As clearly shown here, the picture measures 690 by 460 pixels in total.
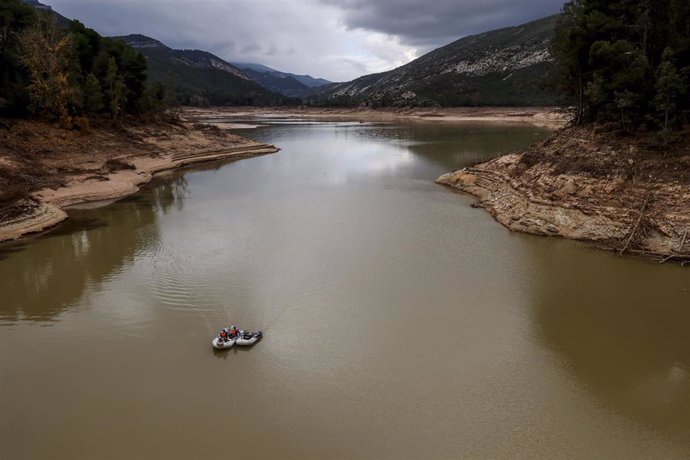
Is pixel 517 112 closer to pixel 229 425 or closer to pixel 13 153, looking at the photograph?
pixel 13 153

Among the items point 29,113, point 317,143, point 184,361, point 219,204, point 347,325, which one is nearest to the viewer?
point 184,361

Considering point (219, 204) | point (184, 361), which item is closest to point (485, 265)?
point (184, 361)

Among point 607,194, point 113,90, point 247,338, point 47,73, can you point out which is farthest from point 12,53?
point 607,194

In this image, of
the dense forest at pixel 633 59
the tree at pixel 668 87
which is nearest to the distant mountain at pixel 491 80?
the dense forest at pixel 633 59

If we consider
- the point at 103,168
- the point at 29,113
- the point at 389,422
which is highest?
the point at 29,113

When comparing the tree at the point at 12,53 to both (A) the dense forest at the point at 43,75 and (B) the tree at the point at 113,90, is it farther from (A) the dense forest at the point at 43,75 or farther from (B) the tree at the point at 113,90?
(B) the tree at the point at 113,90

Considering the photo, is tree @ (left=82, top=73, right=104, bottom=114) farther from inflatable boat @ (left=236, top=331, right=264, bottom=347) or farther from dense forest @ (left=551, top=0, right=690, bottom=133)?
dense forest @ (left=551, top=0, right=690, bottom=133)
